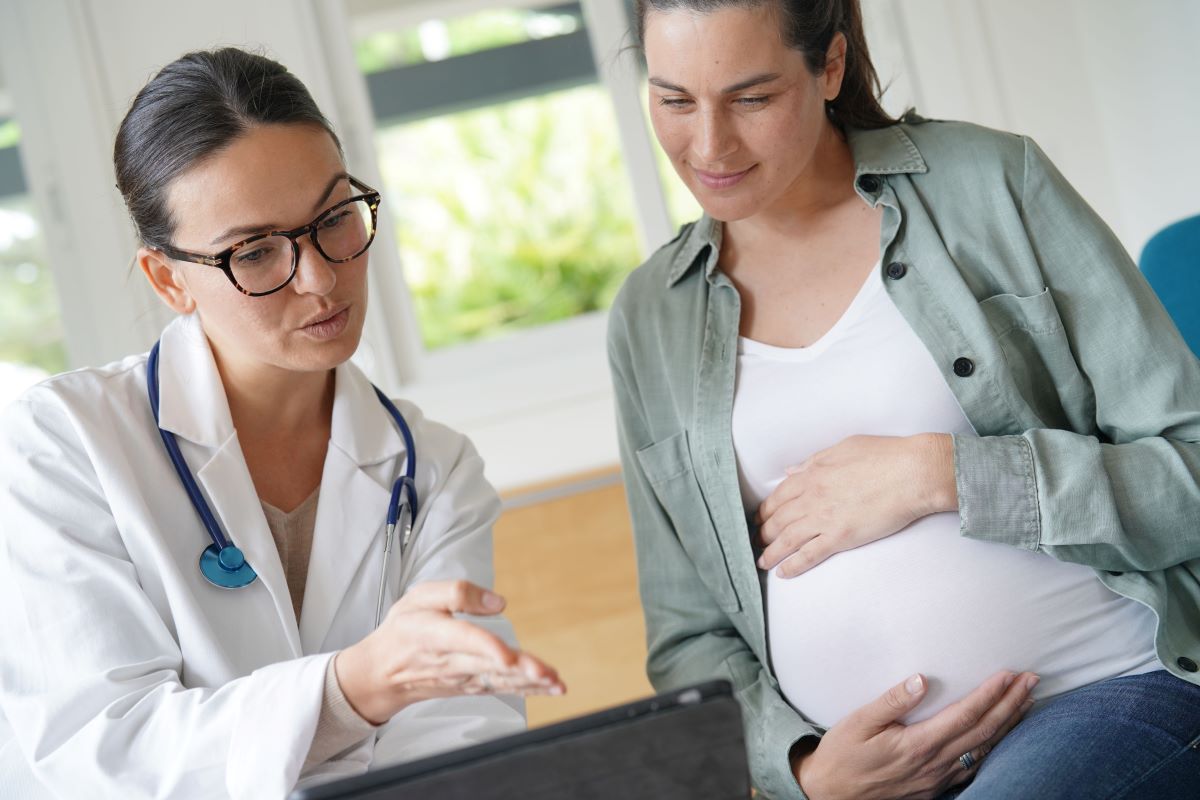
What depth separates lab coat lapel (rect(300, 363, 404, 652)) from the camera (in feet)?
4.43

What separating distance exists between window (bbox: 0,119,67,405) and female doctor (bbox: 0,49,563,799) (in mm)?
1763

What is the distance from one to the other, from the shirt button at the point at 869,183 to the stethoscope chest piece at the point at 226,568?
2.85ft

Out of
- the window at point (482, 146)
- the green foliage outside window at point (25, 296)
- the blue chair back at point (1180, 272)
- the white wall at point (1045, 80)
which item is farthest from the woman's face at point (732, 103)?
the green foliage outside window at point (25, 296)

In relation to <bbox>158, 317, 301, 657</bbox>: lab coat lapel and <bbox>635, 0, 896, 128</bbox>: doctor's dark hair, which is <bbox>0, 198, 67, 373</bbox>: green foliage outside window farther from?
<bbox>635, 0, 896, 128</bbox>: doctor's dark hair

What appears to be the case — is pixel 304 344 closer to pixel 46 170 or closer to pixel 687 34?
pixel 687 34

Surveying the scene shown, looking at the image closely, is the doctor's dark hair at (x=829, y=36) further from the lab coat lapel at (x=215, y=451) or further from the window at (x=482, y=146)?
the window at (x=482, y=146)

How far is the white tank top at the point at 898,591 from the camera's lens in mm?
1307

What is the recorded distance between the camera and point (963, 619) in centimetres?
131

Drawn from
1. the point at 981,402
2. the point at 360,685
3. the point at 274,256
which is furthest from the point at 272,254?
the point at 981,402

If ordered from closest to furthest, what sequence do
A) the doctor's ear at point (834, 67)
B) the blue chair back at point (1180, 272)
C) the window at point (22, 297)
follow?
1. the doctor's ear at point (834, 67)
2. the blue chair back at point (1180, 272)
3. the window at point (22, 297)

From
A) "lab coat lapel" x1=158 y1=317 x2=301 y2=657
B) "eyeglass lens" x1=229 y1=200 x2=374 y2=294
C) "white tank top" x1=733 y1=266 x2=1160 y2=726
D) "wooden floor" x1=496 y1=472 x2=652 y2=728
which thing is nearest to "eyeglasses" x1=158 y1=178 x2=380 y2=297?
"eyeglass lens" x1=229 y1=200 x2=374 y2=294

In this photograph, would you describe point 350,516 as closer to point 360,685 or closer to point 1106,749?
point 360,685

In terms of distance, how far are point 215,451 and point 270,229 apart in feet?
0.86

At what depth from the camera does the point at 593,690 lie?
104 inches
